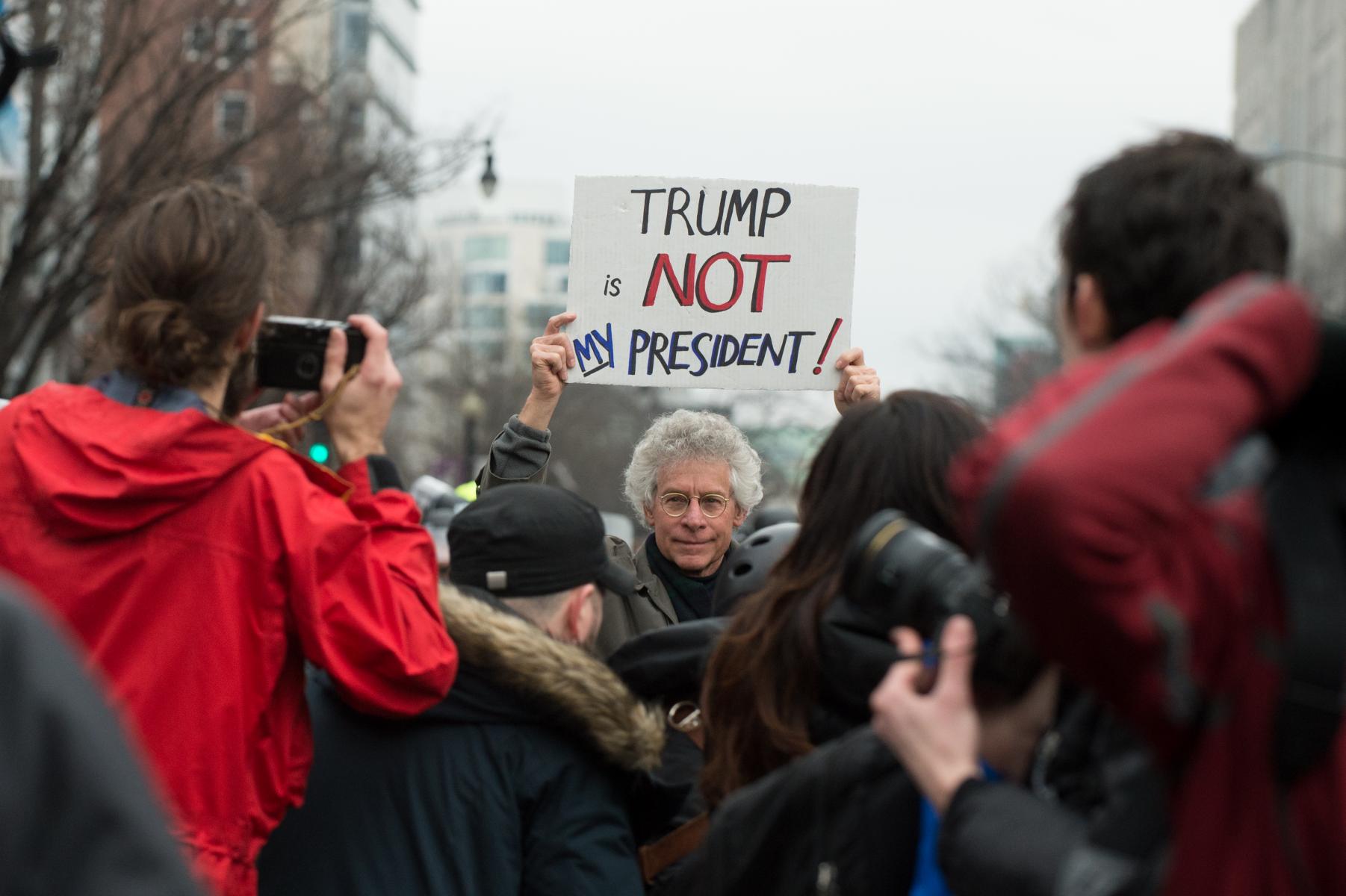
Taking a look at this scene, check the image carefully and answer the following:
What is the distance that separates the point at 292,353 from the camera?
3.48 metres

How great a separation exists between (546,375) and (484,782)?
199cm

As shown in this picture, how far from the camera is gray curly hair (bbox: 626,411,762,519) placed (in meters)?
6.06

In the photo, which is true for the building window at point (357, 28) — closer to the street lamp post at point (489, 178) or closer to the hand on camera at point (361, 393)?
the street lamp post at point (489, 178)

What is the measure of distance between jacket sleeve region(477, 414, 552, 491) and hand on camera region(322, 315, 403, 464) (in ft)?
5.00

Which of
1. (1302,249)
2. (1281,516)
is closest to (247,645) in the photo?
(1281,516)

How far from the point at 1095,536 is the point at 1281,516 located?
0.79 ft

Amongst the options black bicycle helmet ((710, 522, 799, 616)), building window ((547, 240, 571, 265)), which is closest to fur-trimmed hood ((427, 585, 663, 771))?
black bicycle helmet ((710, 522, 799, 616))

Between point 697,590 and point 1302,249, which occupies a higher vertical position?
point 1302,249

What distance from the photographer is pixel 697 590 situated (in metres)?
5.84

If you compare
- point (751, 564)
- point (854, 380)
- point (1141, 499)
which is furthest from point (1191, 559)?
point (854, 380)

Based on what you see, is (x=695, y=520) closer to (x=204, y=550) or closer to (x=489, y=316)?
(x=204, y=550)

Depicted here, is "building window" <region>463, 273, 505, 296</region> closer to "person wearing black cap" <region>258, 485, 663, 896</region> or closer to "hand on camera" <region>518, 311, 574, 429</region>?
"hand on camera" <region>518, 311, 574, 429</region>

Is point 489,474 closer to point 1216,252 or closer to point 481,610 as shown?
point 481,610

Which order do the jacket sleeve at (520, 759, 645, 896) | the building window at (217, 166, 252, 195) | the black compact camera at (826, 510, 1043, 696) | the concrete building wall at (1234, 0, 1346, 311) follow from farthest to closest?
the concrete building wall at (1234, 0, 1346, 311) < the building window at (217, 166, 252, 195) < the jacket sleeve at (520, 759, 645, 896) < the black compact camera at (826, 510, 1043, 696)
